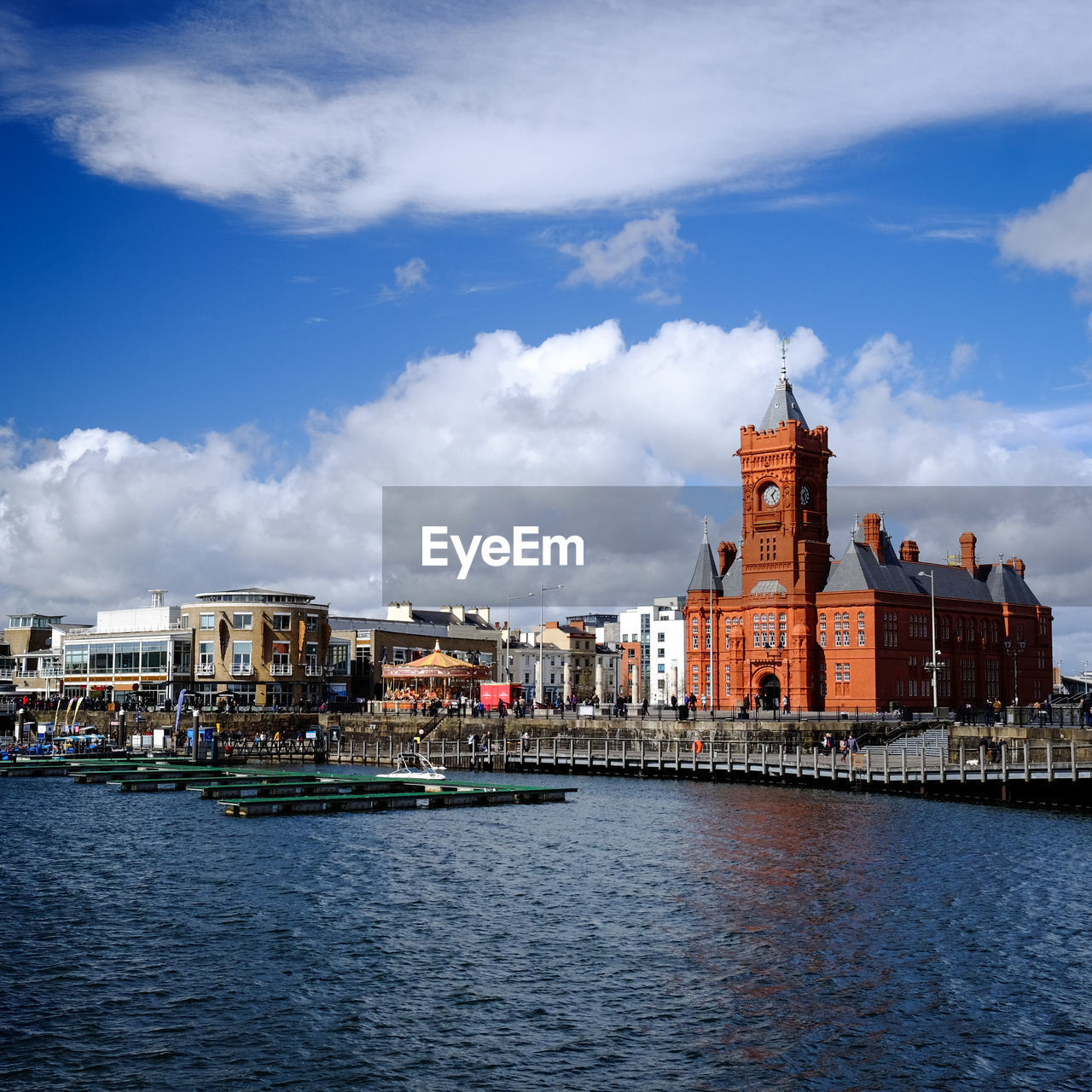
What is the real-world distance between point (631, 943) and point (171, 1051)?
45.7 feet

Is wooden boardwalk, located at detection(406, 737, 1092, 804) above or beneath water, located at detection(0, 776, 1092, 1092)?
above

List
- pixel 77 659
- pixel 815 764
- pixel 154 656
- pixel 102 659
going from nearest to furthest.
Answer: pixel 815 764 < pixel 154 656 < pixel 102 659 < pixel 77 659

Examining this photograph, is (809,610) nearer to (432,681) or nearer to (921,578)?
(921,578)

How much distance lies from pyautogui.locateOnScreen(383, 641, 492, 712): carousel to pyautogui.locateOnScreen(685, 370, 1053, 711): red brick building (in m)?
19.8

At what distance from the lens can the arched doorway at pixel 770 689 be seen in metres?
107

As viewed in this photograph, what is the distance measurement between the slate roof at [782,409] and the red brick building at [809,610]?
105mm

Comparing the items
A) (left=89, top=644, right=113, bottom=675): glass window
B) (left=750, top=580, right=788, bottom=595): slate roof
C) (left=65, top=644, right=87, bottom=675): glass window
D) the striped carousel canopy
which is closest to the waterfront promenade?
the striped carousel canopy

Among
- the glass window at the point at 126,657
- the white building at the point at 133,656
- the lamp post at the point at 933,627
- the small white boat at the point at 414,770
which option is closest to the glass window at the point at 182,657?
the white building at the point at 133,656

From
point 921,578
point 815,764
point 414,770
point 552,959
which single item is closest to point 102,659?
point 414,770

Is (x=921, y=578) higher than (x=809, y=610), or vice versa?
(x=921, y=578)

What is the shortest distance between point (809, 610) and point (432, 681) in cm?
3402

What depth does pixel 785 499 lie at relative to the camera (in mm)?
107312

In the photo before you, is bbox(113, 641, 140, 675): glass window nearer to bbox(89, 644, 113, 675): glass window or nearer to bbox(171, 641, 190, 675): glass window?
bbox(89, 644, 113, 675): glass window

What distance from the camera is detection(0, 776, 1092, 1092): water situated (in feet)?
86.7
